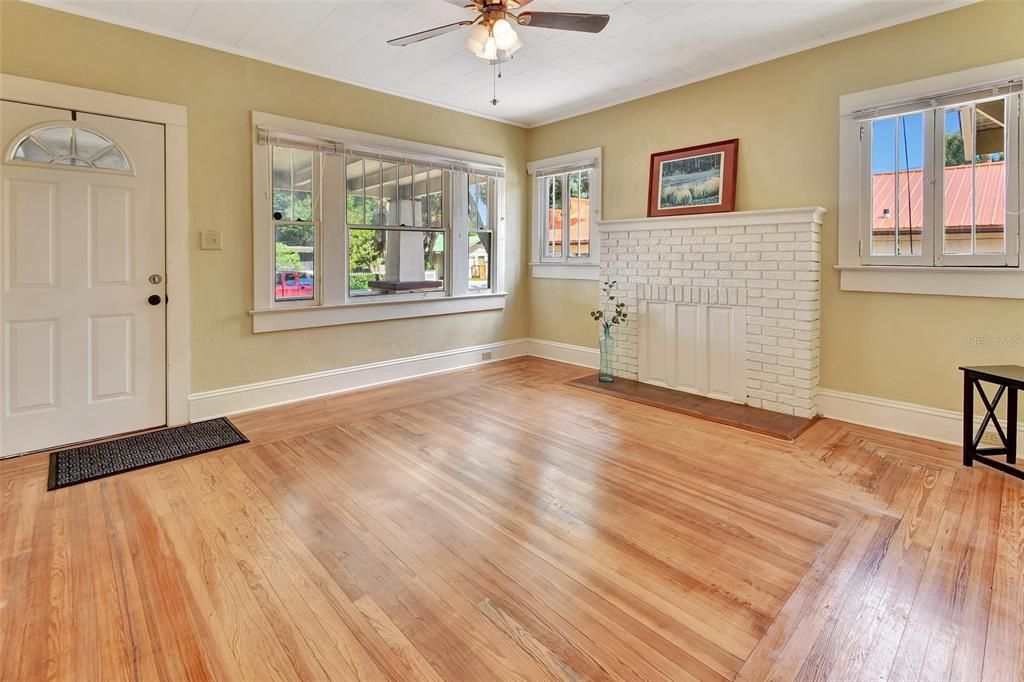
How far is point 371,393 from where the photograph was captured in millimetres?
4559

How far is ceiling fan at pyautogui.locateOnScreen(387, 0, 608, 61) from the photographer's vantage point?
8.61 ft

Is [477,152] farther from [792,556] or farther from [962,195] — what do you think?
[792,556]

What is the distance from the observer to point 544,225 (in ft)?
19.5

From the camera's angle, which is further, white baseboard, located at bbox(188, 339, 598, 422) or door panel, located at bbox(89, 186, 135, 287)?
white baseboard, located at bbox(188, 339, 598, 422)

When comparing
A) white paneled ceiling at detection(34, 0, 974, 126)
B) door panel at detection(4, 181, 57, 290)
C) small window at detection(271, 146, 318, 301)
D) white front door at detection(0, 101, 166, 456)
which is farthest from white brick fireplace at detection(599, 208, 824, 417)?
door panel at detection(4, 181, 57, 290)

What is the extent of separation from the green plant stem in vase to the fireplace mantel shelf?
58 cm

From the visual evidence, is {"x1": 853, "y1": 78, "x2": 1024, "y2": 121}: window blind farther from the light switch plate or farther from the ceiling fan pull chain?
the light switch plate

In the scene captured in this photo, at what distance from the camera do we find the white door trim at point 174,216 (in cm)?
330

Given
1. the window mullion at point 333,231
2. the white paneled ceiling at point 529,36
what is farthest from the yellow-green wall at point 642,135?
the window mullion at point 333,231

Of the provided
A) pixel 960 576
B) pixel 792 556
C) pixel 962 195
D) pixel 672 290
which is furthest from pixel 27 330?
pixel 962 195

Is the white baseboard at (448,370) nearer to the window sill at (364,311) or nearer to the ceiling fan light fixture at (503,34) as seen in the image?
the window sill at (364,311)

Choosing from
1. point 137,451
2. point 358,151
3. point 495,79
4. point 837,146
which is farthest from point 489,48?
point 137,451

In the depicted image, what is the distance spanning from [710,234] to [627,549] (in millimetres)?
2973

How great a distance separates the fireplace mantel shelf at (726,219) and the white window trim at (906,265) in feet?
0.83
